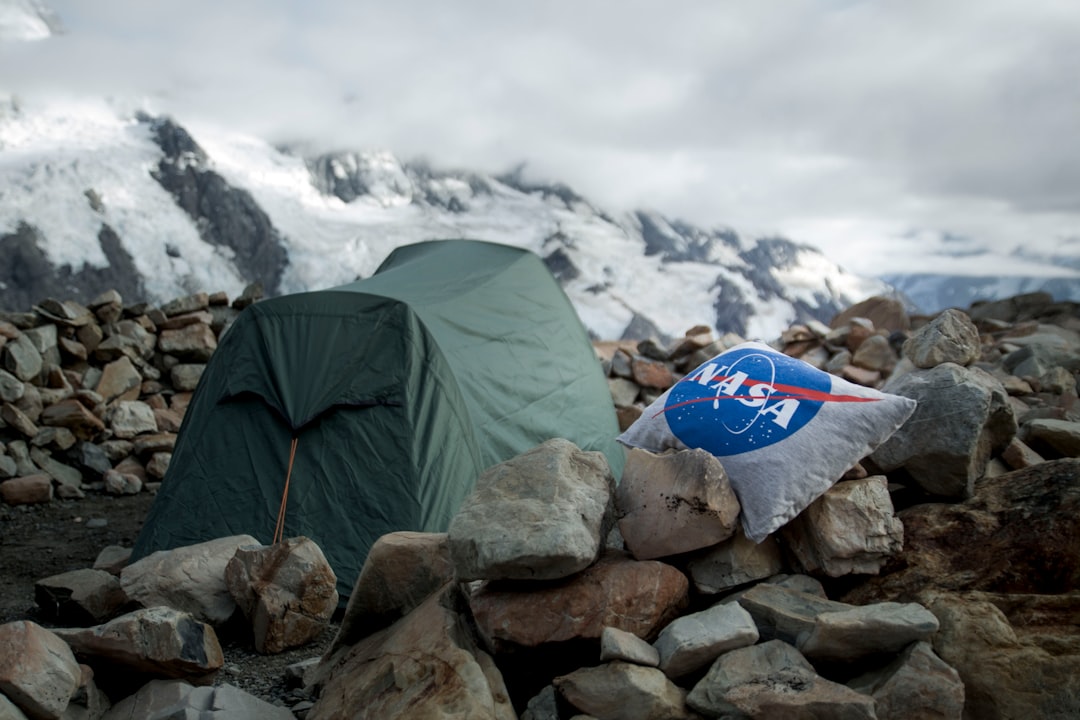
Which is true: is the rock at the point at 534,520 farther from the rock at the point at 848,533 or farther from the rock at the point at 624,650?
the rock at the point at 848,533

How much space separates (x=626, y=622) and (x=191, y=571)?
9.50ft

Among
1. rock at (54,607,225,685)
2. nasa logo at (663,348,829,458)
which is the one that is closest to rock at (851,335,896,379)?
nasa logo at (663,348,829,458)

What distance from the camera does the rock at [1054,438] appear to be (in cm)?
501

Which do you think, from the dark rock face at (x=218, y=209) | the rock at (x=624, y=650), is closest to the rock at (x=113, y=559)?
the rock at (x=624, y=650)

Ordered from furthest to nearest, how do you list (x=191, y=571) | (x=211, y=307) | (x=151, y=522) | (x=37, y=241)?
(x=37, y=241)
(x=211, y=307)
(x=151, y=522)
(x=191, y=571)

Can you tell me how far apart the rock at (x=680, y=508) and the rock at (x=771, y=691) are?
540 millimetres

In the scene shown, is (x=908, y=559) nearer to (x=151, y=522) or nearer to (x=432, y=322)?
(x=432, y=322)

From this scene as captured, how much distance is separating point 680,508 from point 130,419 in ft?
27.7

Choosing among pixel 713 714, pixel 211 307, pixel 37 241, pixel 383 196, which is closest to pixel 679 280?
pixel 383 196

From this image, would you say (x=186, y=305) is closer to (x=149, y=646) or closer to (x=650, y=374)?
(x=650, y=374)

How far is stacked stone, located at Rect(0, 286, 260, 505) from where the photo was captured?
8773mm

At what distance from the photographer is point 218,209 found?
108 feet

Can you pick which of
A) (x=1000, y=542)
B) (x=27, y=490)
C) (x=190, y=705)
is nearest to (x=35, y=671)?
(x=190, y=705)

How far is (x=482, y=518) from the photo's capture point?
340 cm
